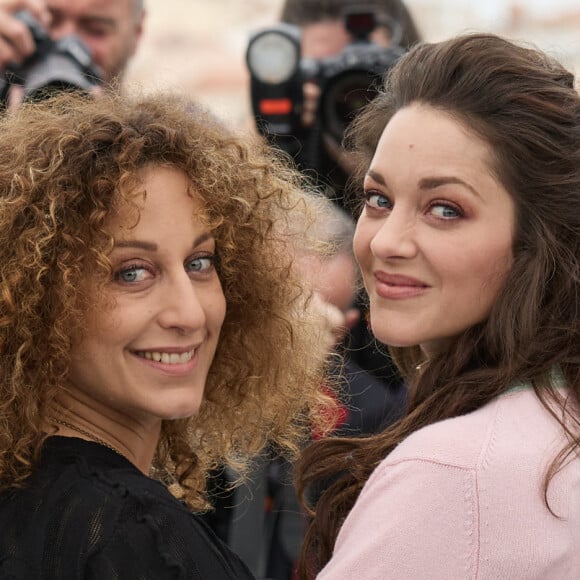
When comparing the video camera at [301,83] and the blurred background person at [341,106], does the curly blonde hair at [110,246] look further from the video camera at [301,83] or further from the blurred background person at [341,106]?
the video camera at [301,83]

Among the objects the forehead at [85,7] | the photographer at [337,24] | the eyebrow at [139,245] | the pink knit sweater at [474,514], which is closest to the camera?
the pink knit sweater at [474,514]

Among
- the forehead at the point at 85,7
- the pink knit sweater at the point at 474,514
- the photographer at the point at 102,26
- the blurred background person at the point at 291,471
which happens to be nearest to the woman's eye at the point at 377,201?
the pink knit sweater at the point at 474,514

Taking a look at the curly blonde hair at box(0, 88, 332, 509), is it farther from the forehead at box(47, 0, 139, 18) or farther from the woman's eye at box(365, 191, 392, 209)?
the forehead at box(47, 0, 139, 18)

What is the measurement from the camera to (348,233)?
302cm

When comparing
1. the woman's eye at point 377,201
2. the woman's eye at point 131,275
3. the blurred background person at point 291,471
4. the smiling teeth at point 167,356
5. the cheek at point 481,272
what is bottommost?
the blurred background person at point 291,471

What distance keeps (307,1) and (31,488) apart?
2727 millimetres

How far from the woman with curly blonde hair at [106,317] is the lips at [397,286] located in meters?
Answer: 0.28

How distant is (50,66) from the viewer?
116 inches

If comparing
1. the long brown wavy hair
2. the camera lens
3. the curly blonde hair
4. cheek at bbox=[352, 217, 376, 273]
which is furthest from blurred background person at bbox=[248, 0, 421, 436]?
the long brown wavy hair

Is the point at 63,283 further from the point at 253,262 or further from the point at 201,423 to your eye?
the point at 201,423

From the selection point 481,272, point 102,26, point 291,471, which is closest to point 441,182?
point 481,272

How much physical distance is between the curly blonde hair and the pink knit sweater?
1.77 feet

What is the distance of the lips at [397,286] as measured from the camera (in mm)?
1755

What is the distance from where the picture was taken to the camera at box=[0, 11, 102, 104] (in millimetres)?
2773
